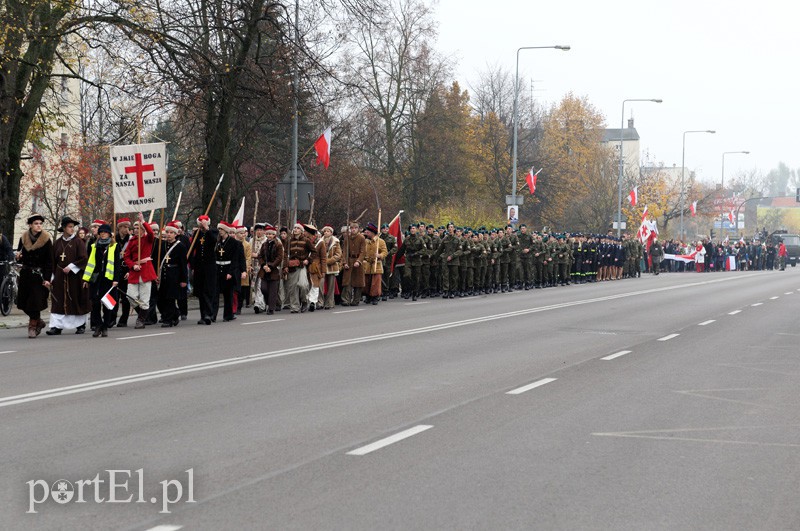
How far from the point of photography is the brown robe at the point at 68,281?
16.6 meters

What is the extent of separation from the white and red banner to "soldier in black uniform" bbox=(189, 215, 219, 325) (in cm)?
85

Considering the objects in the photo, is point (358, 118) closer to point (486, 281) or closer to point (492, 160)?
point (492, 160)

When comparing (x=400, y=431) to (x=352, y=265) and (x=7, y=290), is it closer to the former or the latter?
(x=7, y=290)

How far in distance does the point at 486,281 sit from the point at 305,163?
11.1 m

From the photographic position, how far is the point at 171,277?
18578mm

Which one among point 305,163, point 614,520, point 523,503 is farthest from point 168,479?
point 305,163

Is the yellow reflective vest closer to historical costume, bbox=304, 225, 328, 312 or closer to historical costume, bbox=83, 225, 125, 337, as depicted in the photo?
historical costume, bbox=83, 225, 125, 337

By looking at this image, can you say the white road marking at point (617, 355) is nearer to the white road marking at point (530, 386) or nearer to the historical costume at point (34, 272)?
the white road marking at point (530, 386)

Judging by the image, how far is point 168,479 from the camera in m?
6.62

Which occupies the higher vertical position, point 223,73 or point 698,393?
point 223,73

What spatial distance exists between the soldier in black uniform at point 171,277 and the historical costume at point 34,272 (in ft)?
7.61

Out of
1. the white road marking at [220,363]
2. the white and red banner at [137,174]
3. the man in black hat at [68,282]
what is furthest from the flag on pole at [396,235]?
the man in black hat at [68,282]

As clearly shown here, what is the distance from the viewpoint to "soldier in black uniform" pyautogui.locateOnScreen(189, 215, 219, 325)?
1939 cm

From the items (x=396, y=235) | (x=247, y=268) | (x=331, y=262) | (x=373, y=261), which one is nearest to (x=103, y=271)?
(x=247, y=268)
